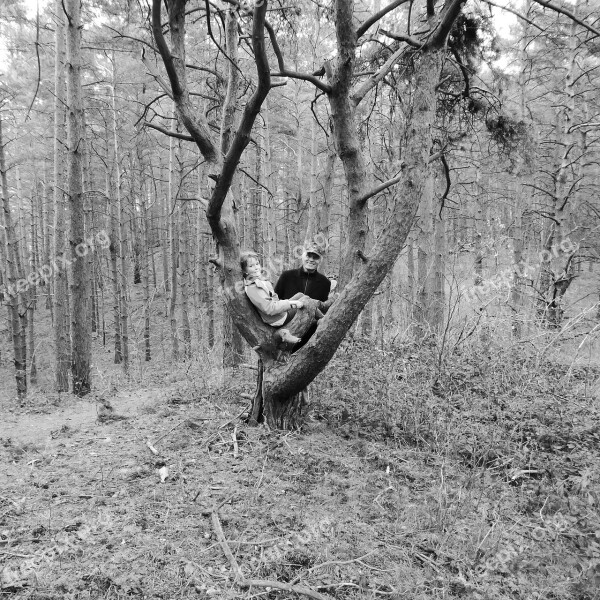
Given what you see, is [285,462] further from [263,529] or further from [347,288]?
[347,288]

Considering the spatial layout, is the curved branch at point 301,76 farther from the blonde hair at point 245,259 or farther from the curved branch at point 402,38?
the blonde hair at point 245,259

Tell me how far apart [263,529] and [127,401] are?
14.8 feet

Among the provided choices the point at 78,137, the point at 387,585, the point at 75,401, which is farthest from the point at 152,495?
the point at 78,137

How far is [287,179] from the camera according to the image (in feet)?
72.7

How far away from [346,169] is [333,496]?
287 cm

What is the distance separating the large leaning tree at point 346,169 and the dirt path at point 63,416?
2.46 metres

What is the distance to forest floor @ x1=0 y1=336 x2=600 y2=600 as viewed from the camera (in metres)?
2.28

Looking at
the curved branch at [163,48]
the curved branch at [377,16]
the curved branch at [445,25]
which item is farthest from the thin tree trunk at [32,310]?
the curved branch at [445,25]

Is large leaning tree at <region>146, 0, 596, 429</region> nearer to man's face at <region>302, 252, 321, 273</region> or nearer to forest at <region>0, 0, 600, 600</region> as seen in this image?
forest at <region>0, 0, 600, 600</region>

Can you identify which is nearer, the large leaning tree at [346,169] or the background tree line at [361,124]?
the large leaning tree at [346,169]

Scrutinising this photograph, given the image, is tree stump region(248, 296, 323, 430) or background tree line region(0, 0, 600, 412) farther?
tree stump region(248, 296, 323, 430)

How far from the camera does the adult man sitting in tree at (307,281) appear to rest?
486 centimetres

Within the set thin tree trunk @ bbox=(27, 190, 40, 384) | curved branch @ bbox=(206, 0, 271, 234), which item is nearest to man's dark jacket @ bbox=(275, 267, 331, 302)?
curved branch @ bbox=(206, 0, 271, 234)

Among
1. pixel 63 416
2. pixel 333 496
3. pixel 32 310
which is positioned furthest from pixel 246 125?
pixel 32 310
